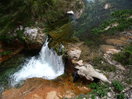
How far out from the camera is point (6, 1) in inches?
358

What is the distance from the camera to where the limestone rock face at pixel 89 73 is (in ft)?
20.8

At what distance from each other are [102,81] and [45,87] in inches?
86.5

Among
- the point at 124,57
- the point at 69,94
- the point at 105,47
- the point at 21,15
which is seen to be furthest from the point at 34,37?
the point at 124,57

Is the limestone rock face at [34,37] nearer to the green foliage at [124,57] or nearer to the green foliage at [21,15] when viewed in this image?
the green foliage at [21,15]

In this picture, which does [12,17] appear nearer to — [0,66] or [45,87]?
[0,66]

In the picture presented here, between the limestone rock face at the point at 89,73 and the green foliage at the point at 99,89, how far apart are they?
9.3 inches

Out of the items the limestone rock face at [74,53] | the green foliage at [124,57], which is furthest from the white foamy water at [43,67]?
the green foliage at [124,57]

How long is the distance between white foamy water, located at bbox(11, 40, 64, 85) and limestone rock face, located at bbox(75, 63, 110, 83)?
129 cm

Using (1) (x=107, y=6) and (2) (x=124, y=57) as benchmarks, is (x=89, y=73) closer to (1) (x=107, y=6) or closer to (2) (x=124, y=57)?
(2) (x=124, y=57)

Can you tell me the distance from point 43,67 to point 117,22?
509cm

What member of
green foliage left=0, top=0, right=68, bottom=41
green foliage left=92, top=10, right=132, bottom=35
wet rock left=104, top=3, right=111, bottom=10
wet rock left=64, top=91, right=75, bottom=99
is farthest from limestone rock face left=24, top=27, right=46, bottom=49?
wet rock left=104, top=3, right=111, bottom=10

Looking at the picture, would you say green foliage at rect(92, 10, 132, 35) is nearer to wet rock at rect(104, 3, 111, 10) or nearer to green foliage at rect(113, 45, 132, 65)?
wet rock at rect(104, 3, 111, 10)

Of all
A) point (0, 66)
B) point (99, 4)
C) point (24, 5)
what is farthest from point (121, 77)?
point (99, 4)

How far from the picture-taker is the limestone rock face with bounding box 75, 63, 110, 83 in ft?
20.8
